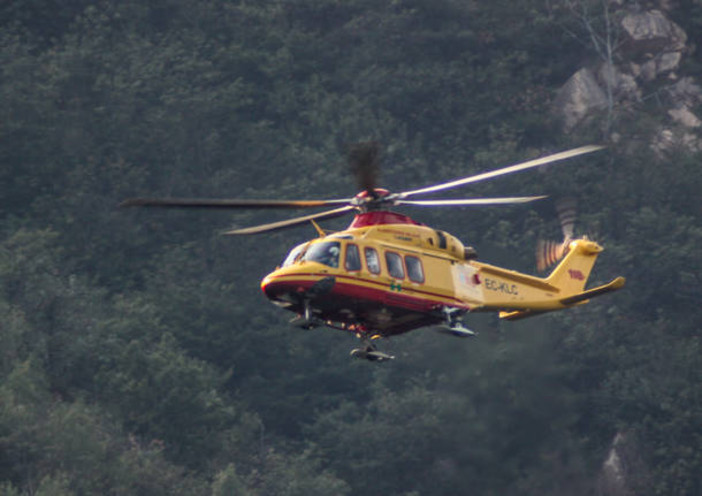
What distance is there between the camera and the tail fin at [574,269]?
38.3 m

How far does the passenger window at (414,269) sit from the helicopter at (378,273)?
0.02 meters

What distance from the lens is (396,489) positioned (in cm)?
6425

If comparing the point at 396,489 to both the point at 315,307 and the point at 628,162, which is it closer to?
the point at 628,162

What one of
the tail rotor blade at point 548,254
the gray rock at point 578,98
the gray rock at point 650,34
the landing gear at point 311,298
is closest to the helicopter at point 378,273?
the landing gear at point 311,298

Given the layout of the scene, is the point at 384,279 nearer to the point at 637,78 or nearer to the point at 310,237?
the point at 310,237

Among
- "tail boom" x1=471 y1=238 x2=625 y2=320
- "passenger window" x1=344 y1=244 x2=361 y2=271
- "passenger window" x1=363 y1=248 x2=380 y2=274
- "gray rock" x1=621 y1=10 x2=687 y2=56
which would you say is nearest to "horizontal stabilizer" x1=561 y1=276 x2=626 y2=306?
"tail boom" x1=471 y1=238 x2=625 y2=320

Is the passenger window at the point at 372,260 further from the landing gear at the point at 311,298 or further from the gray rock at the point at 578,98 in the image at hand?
the gray rock at the point at 578,98

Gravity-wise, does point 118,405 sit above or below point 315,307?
below

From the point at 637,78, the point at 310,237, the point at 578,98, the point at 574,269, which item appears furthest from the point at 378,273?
the point at 637,78

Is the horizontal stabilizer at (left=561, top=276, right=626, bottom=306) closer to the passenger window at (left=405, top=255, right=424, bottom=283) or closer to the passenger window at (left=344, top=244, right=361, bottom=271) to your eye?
the passenger window at (left=405, top=255, right=424, bottom=283)

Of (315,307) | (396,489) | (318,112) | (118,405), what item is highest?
(315,307)

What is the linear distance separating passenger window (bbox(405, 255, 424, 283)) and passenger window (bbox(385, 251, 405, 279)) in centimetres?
15

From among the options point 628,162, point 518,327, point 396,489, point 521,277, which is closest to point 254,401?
point 396,489

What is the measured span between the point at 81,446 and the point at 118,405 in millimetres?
5955
